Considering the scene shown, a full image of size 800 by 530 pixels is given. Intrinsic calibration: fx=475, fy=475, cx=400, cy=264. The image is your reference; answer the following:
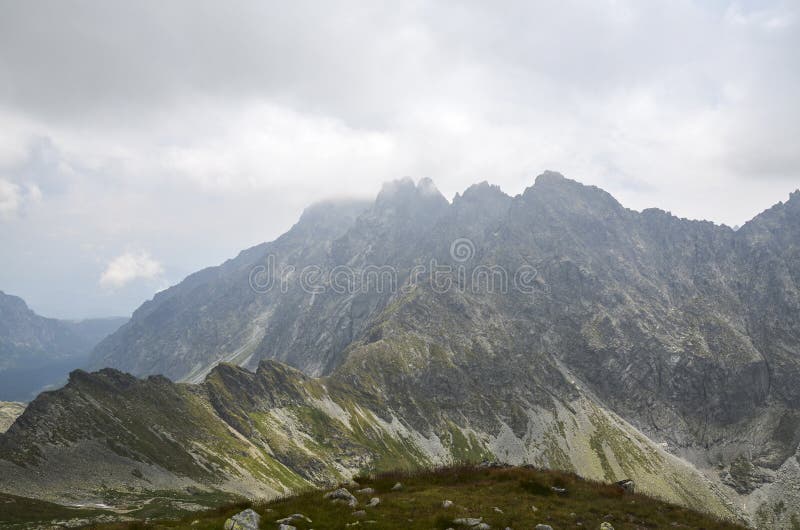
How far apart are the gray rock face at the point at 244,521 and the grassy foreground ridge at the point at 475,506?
0.60 m

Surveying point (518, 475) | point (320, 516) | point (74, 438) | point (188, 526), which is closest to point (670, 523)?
point (518, 475)

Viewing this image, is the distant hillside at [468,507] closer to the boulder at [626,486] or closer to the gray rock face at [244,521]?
the gray rock face at [244,521]

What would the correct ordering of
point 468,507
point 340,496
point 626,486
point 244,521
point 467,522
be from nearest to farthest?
point 244,521 < point 467,522 < point 468,507 < point 340,496 < point 626,486

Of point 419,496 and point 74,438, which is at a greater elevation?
point 419,496

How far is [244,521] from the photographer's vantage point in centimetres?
2347

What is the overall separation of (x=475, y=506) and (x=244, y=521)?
13.9 meters

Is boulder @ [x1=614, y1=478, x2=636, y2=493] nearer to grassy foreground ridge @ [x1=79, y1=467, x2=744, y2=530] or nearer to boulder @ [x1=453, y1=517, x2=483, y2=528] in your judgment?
grassy foreground ridge @ [x1=79, y1=467, x2=744, y2=530]

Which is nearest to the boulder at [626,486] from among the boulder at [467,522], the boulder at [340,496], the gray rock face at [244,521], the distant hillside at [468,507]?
the distant hillside at [468,507]

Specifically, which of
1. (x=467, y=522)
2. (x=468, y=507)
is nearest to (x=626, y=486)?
(x=468, y=507)

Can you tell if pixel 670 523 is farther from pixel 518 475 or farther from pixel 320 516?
pixel 320 516

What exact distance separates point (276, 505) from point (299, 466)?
453 ft

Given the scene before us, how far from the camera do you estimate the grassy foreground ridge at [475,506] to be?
84.2 feet

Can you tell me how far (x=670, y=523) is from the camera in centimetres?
2911

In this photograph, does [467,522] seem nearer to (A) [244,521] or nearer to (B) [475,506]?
(B) [475,506]
